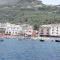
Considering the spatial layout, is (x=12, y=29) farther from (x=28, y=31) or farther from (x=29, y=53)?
(x=29, y=53)

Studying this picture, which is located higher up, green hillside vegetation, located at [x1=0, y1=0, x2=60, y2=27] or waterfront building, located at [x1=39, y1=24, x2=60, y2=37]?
green hillside vegetation, located at [x1=0, y1=0, x2=60, y2=27]

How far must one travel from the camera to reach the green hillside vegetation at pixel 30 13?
34.8m

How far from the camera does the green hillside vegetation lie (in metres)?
34.8

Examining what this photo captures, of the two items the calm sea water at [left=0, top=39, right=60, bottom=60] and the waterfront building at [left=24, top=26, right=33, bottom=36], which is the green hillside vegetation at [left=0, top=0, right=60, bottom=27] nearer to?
the waterfront building at [left=24, top=26, right=33, bottom=36]

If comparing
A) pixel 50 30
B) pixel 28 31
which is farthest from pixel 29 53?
pixel 28 31

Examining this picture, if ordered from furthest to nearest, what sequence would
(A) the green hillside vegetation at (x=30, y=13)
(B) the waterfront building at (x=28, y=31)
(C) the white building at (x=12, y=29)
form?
(A) the green hillside vegetation at (x=30, y=13) → (C) the white building at (x=12, y=29) → (B) the waterfront building at (x=28, y=31)

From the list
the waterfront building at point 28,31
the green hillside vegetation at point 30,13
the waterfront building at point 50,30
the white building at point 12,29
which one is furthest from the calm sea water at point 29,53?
the green hillside vegetation at point 30,13

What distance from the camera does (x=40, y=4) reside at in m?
38.4

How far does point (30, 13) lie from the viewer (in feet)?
123

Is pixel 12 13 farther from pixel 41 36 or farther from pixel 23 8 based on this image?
pixel 41 36

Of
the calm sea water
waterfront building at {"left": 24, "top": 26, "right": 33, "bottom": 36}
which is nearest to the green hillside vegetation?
waterfront building at {"left": 24, "top": 26, "right": 33, "bottom": 36}

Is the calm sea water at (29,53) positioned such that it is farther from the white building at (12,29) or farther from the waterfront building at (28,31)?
the white building at (12,29)

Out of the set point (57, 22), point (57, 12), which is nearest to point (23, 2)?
point (57, 12)

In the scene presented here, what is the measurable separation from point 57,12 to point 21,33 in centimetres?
623
